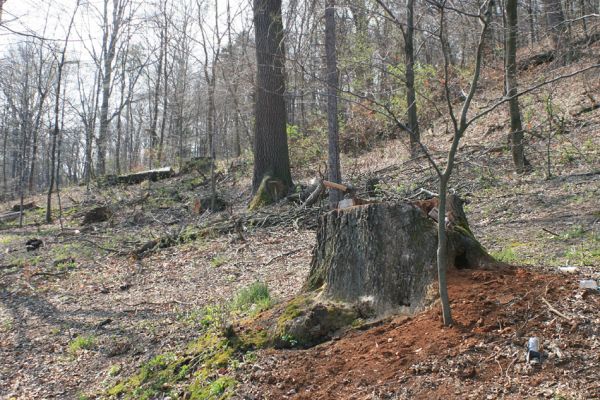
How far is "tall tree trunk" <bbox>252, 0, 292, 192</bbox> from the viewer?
12.9 meters

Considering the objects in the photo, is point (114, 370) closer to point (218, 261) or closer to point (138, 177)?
point (218, 261)

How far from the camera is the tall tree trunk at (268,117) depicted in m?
12.9

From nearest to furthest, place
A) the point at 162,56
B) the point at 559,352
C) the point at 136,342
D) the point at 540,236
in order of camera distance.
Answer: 1. the point at 559,352
2. the point at 136,342
3. the point at 540,236
4. the point at 162,56

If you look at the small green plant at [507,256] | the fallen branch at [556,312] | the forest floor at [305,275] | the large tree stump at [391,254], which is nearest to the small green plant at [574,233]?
the forest floor at [305,275]

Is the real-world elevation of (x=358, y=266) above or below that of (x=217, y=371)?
above

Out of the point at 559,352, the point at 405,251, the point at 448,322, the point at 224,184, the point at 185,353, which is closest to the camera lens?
the point at 559,352

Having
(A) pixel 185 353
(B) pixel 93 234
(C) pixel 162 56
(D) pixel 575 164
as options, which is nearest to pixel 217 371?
(A) pixel 185 353

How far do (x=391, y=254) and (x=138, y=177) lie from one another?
17761 millimetres

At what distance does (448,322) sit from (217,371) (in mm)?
1853

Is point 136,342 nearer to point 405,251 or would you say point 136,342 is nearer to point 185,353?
point 185,353

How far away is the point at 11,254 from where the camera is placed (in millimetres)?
12133

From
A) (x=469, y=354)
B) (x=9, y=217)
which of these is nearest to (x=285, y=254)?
(x=469, y=354)

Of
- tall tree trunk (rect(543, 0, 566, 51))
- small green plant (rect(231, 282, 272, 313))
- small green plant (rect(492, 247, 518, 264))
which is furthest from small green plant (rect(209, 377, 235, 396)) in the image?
tall tree trunk (rect(543, 0, 566, 51))

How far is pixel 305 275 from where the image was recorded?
6.95 m
